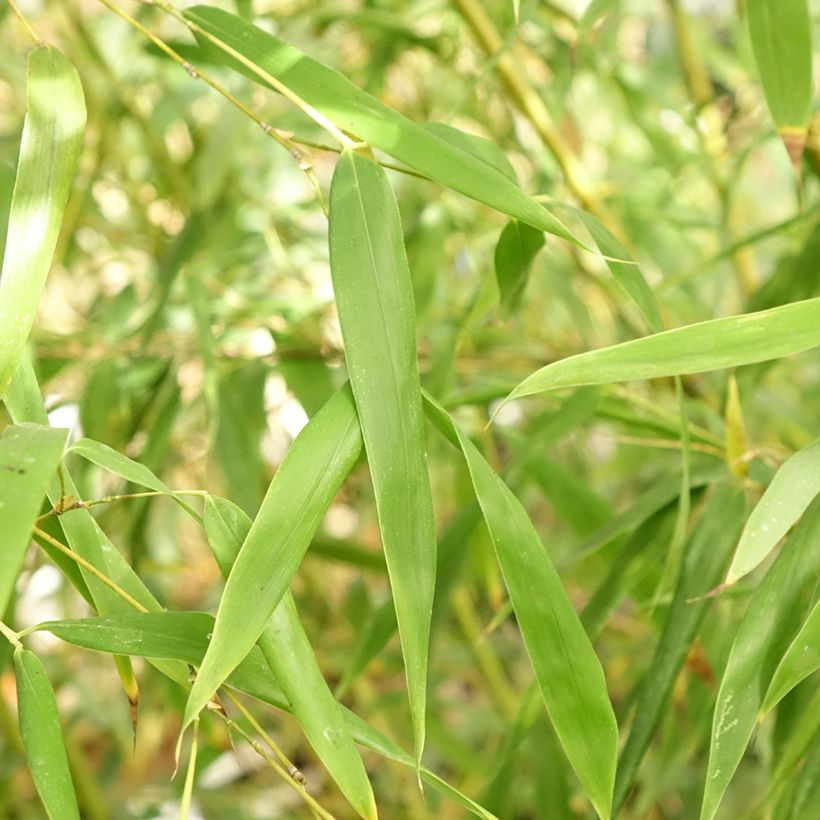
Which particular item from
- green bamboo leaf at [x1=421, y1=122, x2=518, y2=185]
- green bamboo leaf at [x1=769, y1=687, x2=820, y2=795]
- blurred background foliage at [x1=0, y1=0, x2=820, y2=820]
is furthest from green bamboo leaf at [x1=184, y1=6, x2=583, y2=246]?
green bamboo leaf at [x1=769, y1=687, x2=820, y2=795]

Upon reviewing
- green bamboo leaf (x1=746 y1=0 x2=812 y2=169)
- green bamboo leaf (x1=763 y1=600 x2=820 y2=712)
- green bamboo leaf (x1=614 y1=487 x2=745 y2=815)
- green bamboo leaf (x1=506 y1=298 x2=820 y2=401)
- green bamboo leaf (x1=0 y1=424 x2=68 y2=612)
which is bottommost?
green bamboo leaf (x1=614 y1=487 x2=745 y2=815)

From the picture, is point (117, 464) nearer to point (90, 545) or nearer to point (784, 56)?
point (90, 545)

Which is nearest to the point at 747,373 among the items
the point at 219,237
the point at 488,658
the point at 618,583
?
the point at 618,583

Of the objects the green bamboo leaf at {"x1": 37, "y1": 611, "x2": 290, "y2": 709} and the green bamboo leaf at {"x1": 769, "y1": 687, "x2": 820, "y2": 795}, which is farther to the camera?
the green bamboo leaf at {"x1": 769, "y1": 687, "x2": 820, "y2": 795}

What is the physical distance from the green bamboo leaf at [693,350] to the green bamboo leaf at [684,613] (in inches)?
5.8

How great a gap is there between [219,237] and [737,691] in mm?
577

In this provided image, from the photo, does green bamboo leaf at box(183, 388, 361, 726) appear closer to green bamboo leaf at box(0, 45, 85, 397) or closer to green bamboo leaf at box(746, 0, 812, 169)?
green bamboo leaf at box(0, 45, 85, 397)

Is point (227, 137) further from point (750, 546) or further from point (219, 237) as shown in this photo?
point (750, 546)

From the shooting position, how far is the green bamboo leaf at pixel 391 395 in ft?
1.22

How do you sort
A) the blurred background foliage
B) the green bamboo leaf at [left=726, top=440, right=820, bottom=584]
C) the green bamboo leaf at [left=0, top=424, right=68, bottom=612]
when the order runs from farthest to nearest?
the blurred background foliage, the green bamboo leaf at [left=726, top=440, right=820, bottom=584], the green bamboo leaf at [left=0, top=424, right=68, bottom=612]

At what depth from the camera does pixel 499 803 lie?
64cm

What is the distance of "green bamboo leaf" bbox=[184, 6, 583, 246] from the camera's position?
39 centimetres

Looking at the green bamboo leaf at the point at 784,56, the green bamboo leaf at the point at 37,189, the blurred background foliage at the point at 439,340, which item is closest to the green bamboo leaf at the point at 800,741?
the blurred background foliage at the point at 439,340

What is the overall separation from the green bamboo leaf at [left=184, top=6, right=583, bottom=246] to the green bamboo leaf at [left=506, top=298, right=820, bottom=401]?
0.14 feet
